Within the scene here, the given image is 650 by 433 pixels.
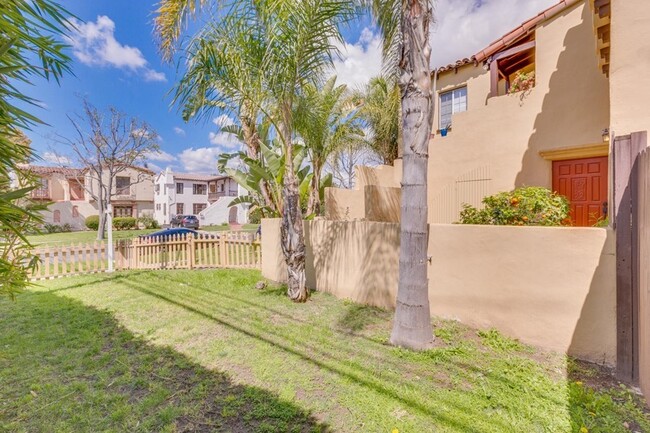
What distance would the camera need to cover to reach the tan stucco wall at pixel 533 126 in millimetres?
6594

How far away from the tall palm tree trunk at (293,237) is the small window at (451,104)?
7683mm

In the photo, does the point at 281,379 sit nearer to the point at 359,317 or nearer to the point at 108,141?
the point at 359,317

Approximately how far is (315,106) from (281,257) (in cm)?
431

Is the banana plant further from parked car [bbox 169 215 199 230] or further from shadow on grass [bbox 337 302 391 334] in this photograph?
parked car [bbox 169 215 199 230]

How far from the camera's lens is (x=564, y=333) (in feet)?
13.0

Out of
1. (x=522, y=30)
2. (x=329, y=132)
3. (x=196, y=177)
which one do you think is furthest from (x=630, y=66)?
(x=196, y=177)

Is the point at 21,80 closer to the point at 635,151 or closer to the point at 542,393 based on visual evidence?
the point at 542,393

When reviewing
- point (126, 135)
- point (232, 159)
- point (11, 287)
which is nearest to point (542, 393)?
point (11, 287)

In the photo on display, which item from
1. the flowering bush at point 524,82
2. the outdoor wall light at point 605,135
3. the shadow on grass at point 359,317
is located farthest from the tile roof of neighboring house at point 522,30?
the shadow on grass at point 359,317

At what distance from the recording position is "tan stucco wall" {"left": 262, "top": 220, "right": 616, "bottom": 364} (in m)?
3.72

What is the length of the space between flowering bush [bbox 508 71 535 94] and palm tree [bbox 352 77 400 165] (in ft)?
15.0

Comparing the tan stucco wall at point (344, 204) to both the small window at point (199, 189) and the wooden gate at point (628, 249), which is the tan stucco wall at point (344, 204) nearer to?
the wooden gate at point (628, 249)

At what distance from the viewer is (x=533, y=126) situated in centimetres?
741

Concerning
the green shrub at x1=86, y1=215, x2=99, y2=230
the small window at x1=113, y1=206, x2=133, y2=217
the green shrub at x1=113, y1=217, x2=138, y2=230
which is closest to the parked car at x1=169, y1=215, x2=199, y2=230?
the green shrub at x1=113, y1=217, x2=138, y2=230
